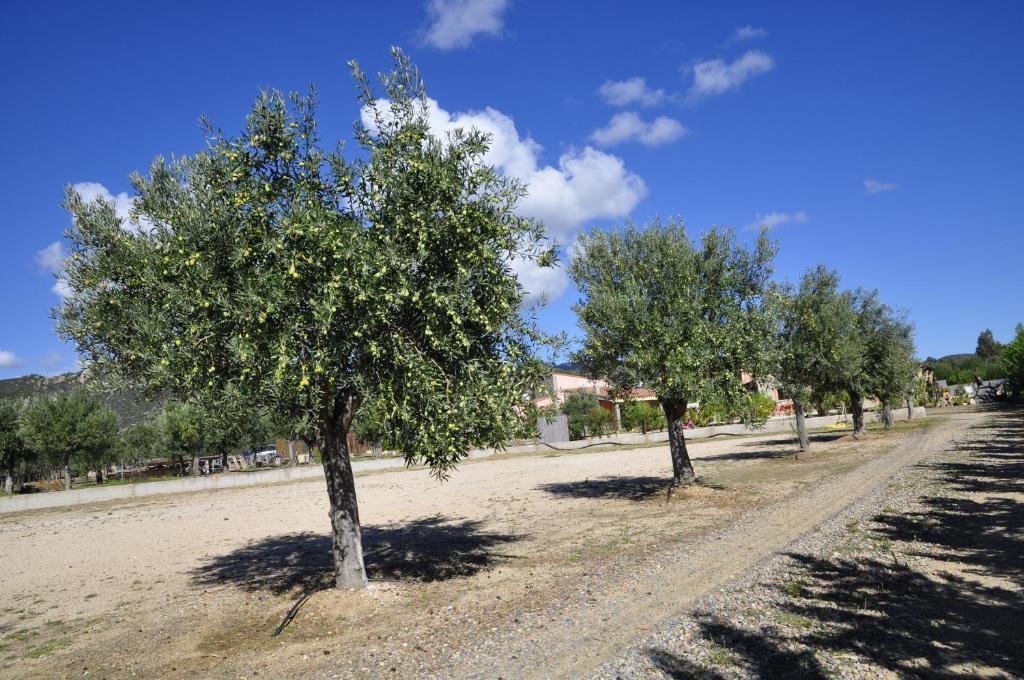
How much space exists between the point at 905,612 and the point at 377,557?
506 inches

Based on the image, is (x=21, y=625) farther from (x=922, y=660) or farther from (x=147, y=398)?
(x=922, y=660)

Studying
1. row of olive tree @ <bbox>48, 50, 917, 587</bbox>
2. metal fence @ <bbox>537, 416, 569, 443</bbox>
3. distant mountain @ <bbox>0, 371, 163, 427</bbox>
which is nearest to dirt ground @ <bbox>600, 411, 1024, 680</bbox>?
row of olive tree @ <bbox>48, 50, 917, 587</bbox>

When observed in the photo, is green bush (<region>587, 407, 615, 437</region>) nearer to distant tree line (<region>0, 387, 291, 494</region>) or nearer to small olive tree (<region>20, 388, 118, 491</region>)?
distant tree line (<region>0, 387, 291, 494</region>)

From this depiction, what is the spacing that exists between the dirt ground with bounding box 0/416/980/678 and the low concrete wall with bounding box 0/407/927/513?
310 inches

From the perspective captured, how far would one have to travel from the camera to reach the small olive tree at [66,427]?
47688mm

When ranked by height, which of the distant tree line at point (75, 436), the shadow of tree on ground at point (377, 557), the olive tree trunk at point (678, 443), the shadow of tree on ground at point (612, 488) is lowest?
the shadow of tree on ground at point (612, 488)

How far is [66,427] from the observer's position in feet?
159

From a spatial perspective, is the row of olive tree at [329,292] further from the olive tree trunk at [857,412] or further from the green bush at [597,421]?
the green bush at [597,421]

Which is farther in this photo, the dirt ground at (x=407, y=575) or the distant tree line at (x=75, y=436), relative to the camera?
the distant tree line at (x=75, y=436)

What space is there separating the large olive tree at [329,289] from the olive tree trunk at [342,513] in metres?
0.03

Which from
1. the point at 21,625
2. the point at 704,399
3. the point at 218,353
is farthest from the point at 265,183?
the point at 704,399

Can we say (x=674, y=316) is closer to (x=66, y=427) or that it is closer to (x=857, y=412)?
(x=857, y=412)

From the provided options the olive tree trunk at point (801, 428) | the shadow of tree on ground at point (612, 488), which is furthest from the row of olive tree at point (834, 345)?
the shadow of tree on ground at point (612, 488)

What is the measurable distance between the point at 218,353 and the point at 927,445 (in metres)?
38.1
